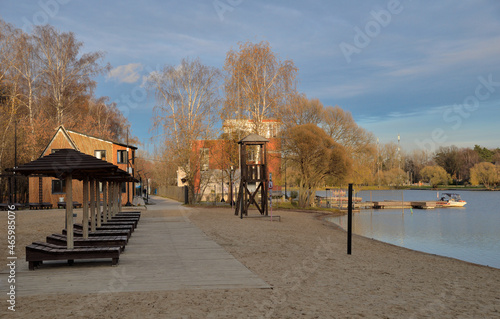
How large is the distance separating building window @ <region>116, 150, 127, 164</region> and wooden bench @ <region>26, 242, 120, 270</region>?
32060 mm

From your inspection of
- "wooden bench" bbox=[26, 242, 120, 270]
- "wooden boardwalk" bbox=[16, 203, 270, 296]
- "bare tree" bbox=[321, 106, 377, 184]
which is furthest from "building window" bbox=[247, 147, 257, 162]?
"wooden bench" bbox=[26, 242, 120, 270]

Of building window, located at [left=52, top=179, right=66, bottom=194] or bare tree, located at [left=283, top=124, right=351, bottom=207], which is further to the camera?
bare tree, located at [left=283, top=124, right=351, bottom=207]

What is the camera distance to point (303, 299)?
23.2 feet

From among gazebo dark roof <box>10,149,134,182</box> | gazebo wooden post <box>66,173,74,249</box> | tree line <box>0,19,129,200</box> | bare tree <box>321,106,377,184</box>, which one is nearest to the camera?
gazebo dark roof <box>10,149,134,182</box>

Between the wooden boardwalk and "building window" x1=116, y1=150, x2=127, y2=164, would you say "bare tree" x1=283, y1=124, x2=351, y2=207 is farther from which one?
the wooden boardwalk

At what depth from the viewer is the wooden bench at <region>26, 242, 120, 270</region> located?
9.20 meters

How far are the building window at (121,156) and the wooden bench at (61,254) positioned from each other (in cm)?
3206

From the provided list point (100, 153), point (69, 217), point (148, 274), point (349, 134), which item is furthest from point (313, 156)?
point (148, 274)

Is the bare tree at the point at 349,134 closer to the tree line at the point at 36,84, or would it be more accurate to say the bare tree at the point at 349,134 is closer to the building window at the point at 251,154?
the building window at the point at 251,154

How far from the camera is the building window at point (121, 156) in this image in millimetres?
40975

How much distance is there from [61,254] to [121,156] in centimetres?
3314

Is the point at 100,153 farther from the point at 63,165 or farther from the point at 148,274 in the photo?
the point at 148,274

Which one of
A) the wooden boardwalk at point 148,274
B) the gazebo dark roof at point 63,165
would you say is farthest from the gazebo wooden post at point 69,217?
the wooden boardwalk at point 148,274

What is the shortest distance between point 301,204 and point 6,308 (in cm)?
3708
